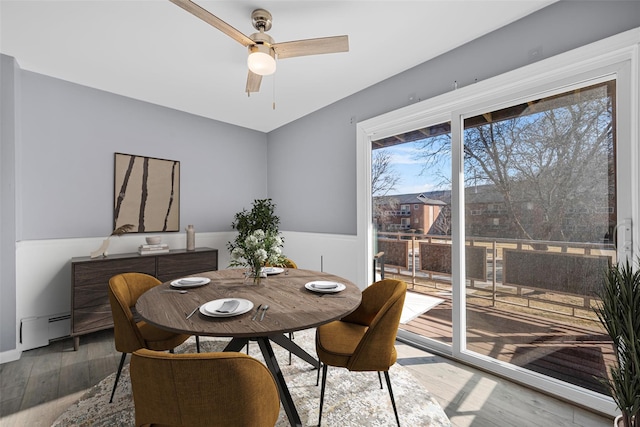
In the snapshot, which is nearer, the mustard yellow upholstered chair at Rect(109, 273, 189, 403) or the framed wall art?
the mustard yellow upholstered chair at Rect(109, 273, 189, 403)

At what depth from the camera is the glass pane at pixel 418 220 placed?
267 cm

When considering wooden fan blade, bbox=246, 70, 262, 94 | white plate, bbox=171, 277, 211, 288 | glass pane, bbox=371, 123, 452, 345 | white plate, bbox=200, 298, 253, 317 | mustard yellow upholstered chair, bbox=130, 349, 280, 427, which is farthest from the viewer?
glass pane, bbox=371, 123, 452, 345

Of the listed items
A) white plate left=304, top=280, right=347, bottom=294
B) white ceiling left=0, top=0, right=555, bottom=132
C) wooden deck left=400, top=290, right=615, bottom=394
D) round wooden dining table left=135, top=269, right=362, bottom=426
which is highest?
white ceiling left=0, top=0, right=555, bottom=132

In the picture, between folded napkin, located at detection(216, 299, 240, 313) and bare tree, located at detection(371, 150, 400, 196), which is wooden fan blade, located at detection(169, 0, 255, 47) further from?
bare tree, located at detection(371, 150, 400, 196)

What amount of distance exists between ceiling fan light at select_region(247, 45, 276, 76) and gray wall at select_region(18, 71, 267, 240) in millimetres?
2422

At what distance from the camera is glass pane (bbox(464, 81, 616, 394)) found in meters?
1.86

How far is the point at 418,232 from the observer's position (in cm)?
288

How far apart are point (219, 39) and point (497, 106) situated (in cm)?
236

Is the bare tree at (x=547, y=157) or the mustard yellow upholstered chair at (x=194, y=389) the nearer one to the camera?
the mustard yellow upholstered chair at (x=194, y=389)

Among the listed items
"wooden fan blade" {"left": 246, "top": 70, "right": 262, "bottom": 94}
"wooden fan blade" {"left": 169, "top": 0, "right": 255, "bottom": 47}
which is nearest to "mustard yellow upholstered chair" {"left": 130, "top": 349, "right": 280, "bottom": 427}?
"wooden fan blade" {"left": 169, "top": 0, "right": 255, "bottom": 47}

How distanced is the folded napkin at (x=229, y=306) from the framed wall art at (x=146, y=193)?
2656 mm

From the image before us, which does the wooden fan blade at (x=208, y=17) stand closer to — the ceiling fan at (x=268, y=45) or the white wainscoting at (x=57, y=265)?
the ceiling fan at (x=268, y=45)

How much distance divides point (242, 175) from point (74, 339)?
282 cm

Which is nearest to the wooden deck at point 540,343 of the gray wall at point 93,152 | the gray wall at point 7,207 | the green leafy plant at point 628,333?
the green leafy plant at point 628,333
